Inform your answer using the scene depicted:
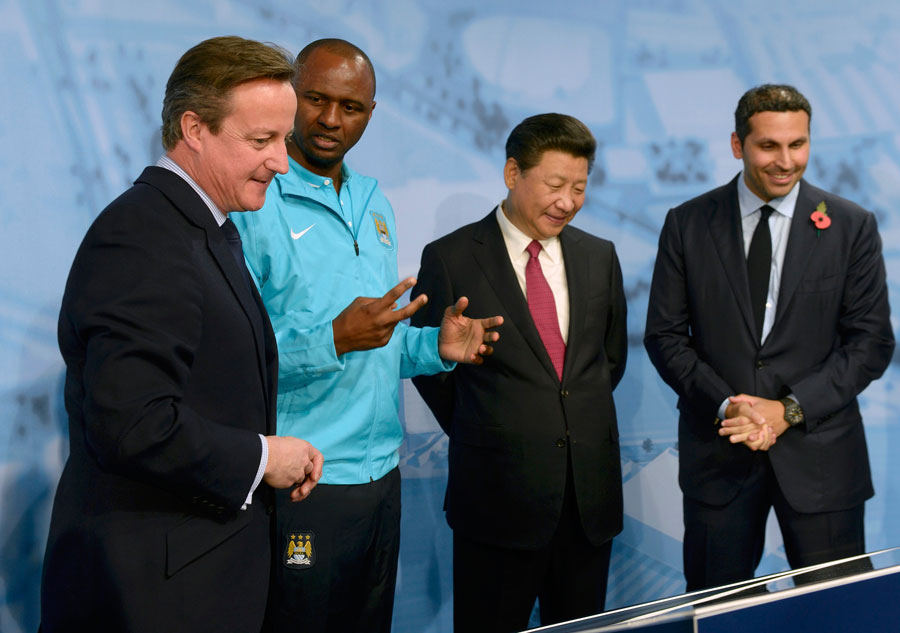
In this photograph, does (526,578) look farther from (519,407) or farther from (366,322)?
(366,322)

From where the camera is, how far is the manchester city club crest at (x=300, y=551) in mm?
1973

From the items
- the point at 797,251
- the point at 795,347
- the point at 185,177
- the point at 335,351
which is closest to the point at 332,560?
the point at 335,351

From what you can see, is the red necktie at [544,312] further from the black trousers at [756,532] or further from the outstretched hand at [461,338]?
the black trousers at [756,532]

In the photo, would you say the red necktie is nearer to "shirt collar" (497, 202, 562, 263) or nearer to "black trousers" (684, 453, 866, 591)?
"shirt collar" (497, 202, 562, 263)

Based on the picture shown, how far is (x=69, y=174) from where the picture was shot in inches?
98.0

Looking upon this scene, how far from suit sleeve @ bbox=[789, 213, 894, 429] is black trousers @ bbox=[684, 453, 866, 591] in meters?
0.22

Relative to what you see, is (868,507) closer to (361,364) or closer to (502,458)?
(502,458)

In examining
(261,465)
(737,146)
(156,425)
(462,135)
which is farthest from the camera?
(462,135)

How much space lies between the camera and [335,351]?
1870 millimetres

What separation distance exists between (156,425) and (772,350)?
5.78ft

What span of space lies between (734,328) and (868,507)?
146 cm

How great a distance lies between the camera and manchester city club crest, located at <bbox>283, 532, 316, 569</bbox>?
1.97m

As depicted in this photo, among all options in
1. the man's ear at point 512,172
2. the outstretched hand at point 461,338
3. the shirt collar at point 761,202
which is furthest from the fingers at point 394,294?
the shirt collar at point 761,202

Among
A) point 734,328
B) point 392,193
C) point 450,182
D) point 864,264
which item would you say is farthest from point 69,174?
point 864,264
